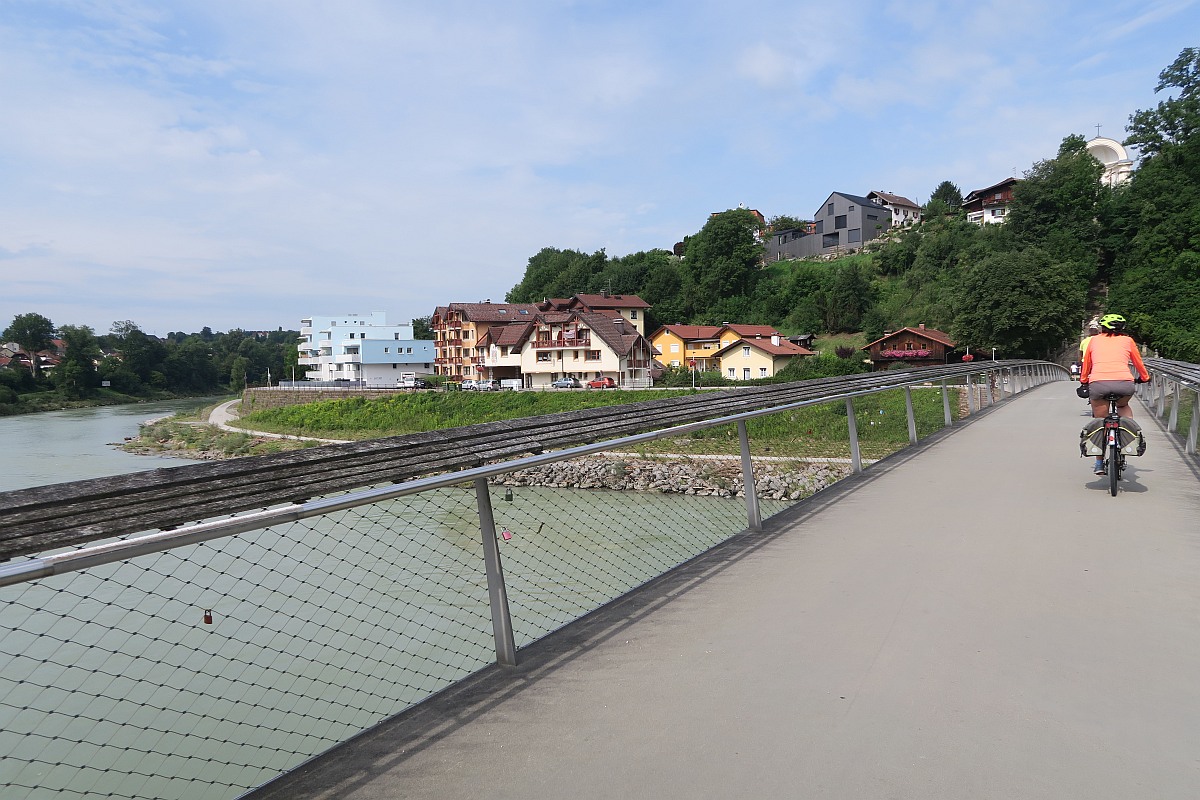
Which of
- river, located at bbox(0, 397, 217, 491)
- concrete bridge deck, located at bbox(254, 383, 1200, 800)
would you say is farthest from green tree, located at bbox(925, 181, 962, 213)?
concrete bridge deck, located at bbox(254, 383, 1200, 800)

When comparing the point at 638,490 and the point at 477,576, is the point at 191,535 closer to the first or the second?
the point at 477,576

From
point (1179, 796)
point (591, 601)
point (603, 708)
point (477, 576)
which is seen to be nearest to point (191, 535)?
point (603, 708)

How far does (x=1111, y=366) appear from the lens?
7.27m

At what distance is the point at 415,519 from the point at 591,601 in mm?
7148

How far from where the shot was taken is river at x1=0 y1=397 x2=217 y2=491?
28.5 m

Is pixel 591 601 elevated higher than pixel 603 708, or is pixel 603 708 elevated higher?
pixel 603 708

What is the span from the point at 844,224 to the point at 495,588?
9345cm

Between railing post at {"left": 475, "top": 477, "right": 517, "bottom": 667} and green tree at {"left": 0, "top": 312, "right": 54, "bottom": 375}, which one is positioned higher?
green tree at {"left": 0, "top": 312, "right": 54, "bottom": 375}

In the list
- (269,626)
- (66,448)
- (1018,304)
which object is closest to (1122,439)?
Result: (269,626)

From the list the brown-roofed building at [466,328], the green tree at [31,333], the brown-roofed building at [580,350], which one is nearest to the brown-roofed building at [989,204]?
the brown-roofed building at [580,350]

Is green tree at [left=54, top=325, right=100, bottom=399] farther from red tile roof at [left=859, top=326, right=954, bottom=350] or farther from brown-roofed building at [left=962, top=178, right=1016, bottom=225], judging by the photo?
brown-roofed building at [left=962, top=178, right=1016, bottom=225]

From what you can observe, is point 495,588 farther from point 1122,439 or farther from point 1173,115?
point 1173,115

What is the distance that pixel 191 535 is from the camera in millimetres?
2404

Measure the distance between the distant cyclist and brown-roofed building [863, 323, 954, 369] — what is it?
47.2 metres
